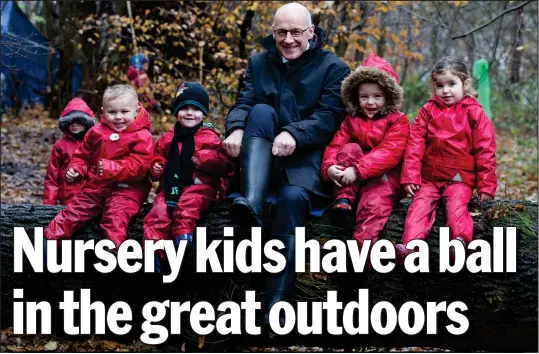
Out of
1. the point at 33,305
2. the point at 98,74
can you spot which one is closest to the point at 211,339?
the point at 33,305

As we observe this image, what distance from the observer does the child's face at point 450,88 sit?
4348 millimetres

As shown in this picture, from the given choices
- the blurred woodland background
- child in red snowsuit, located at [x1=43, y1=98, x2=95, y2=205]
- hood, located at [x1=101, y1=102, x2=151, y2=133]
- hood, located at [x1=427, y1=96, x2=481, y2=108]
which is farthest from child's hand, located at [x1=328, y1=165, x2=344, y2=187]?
the blurred woodland background

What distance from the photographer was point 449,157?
428 cm

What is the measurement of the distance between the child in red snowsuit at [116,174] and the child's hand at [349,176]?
1390 mm

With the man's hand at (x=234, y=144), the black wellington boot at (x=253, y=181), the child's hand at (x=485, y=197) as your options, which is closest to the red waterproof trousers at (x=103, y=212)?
the man's hand at (x=234, y=144)

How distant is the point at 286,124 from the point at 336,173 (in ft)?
1.83

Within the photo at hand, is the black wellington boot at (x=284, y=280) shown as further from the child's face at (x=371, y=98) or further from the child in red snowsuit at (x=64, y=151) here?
the child in red snowsuit at (x=64, y=151)

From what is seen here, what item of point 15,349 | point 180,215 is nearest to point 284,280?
point 180,215

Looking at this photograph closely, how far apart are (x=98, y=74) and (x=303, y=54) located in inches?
371

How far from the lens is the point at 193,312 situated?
4477 millimetres

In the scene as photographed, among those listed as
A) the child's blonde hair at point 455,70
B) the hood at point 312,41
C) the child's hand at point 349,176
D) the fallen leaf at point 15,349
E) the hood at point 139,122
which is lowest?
the fallen leaf at point 15,349

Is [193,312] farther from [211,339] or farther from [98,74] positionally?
[98,74]

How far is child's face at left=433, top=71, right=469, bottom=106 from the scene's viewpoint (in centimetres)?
435

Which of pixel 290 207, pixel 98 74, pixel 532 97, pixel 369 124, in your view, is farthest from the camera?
pixel 532 97
